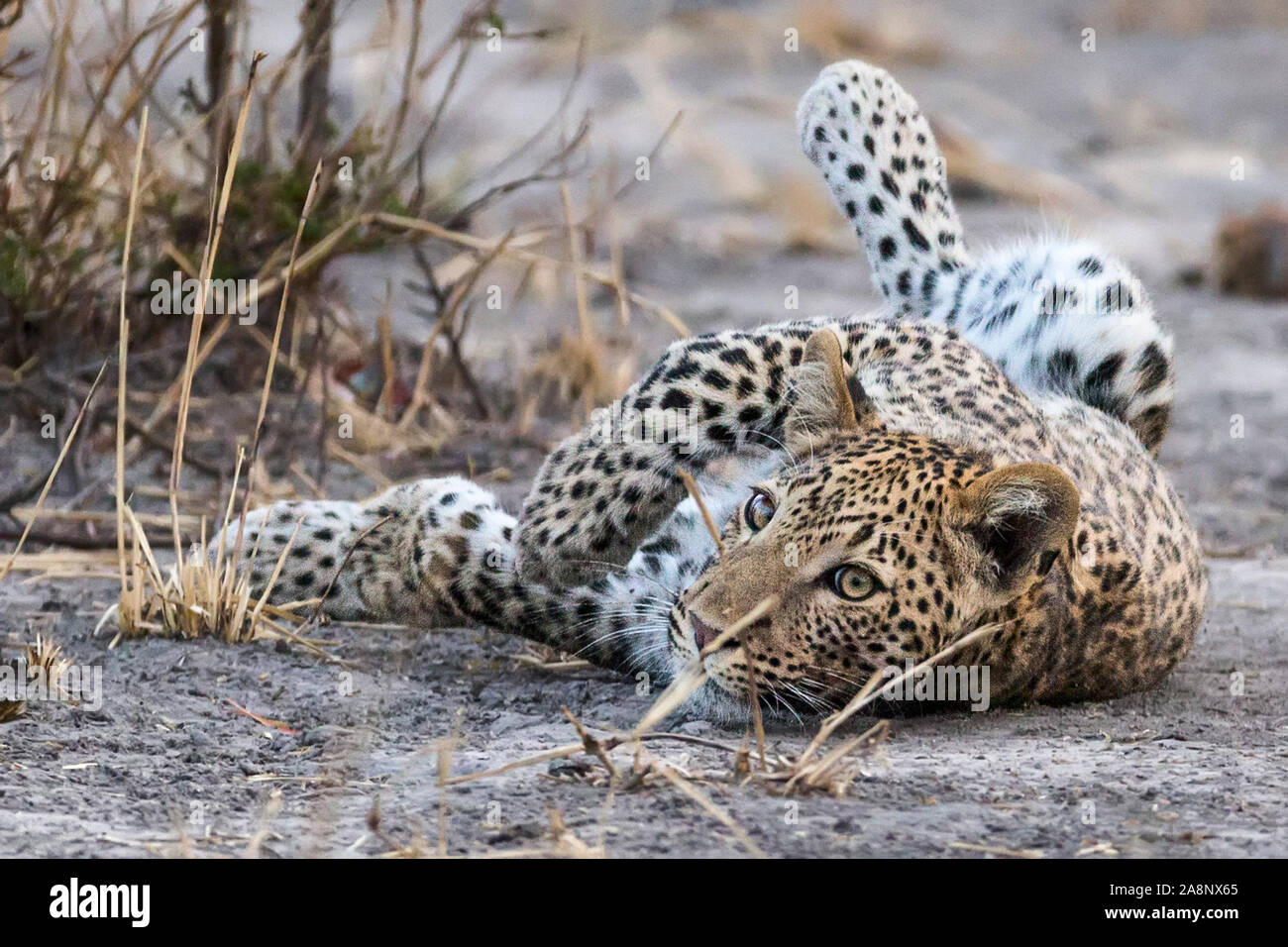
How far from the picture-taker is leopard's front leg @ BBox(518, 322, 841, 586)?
16.1 ft

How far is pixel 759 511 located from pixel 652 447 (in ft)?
2.12

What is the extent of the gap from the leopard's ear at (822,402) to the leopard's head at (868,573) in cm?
25

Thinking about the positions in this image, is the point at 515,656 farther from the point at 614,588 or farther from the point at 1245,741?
the point at 1245,741

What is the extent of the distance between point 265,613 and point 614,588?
1.04 meters

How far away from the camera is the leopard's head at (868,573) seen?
4109mm

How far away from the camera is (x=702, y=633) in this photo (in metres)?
4.07

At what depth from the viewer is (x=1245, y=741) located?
441 centimetres

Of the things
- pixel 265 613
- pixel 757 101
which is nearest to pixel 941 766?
pixel 265 613
